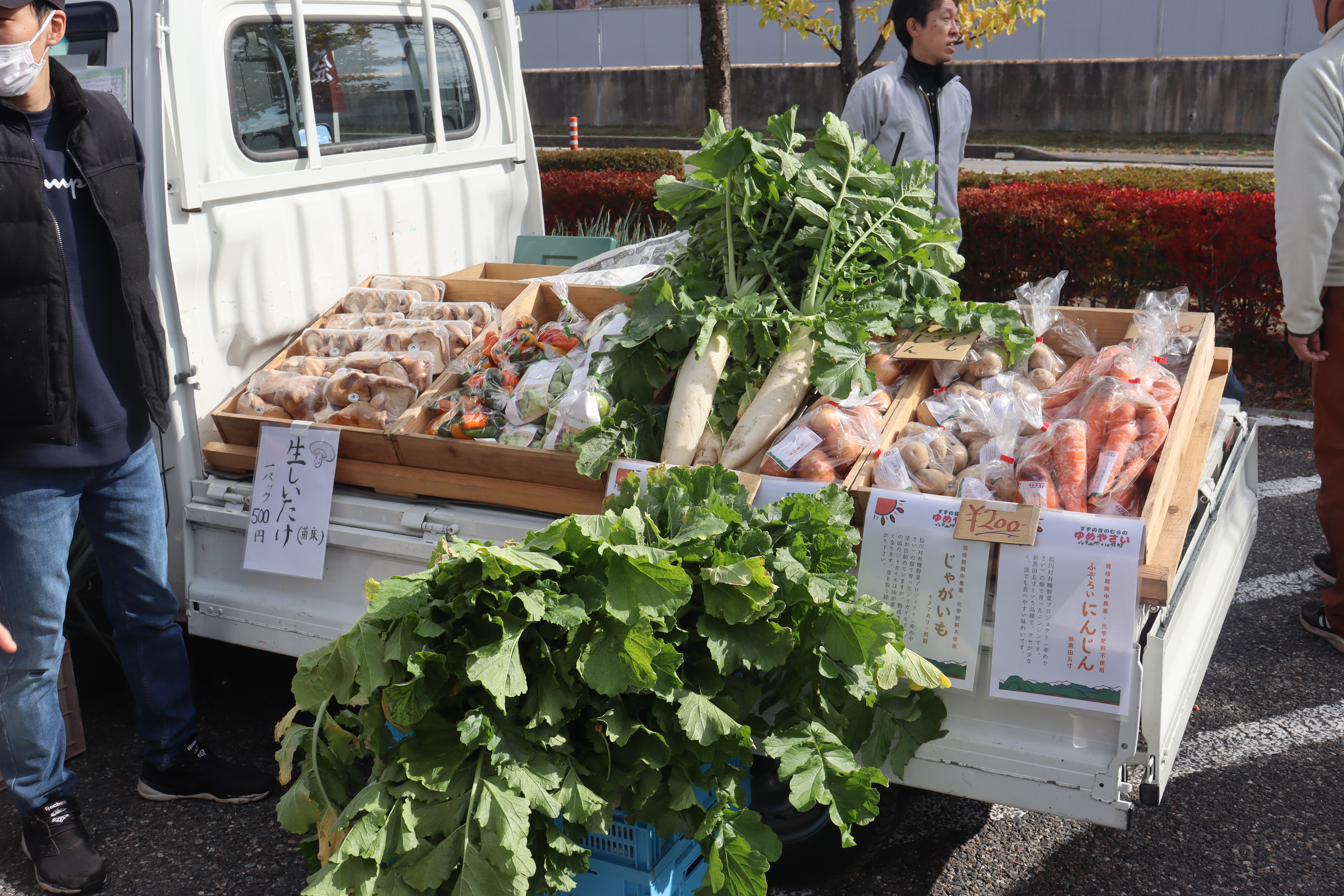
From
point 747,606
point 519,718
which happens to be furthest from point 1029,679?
point 519,718

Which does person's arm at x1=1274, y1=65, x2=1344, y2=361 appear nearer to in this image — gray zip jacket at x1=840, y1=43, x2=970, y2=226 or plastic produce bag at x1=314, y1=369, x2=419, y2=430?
gray zip jacket at x1=840, y1=43, x2=970, y2=226

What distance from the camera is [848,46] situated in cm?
840

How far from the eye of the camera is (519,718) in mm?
1851

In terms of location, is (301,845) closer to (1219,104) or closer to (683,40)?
(1219,104)

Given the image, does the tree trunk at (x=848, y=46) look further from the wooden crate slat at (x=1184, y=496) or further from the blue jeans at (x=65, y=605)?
the blue jeans at (x=65, y=605)

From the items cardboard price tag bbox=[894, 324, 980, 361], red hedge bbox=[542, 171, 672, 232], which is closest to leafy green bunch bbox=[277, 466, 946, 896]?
cardboard price tag bbox=[894, 324, 980, 361]

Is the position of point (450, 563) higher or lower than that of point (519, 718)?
higher

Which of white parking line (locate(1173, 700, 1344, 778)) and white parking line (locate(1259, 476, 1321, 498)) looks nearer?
white parking line (locate(1173, 700, 1344, 778))

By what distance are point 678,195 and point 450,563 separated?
62.2 inches

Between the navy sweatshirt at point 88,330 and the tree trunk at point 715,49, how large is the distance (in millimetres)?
5489

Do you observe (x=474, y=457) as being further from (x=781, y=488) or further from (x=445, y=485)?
(x=781, y=488)

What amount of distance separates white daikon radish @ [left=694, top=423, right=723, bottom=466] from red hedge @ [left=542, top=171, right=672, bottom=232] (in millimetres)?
5762

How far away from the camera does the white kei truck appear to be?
85.6 inches

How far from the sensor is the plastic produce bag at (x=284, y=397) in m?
3.30
